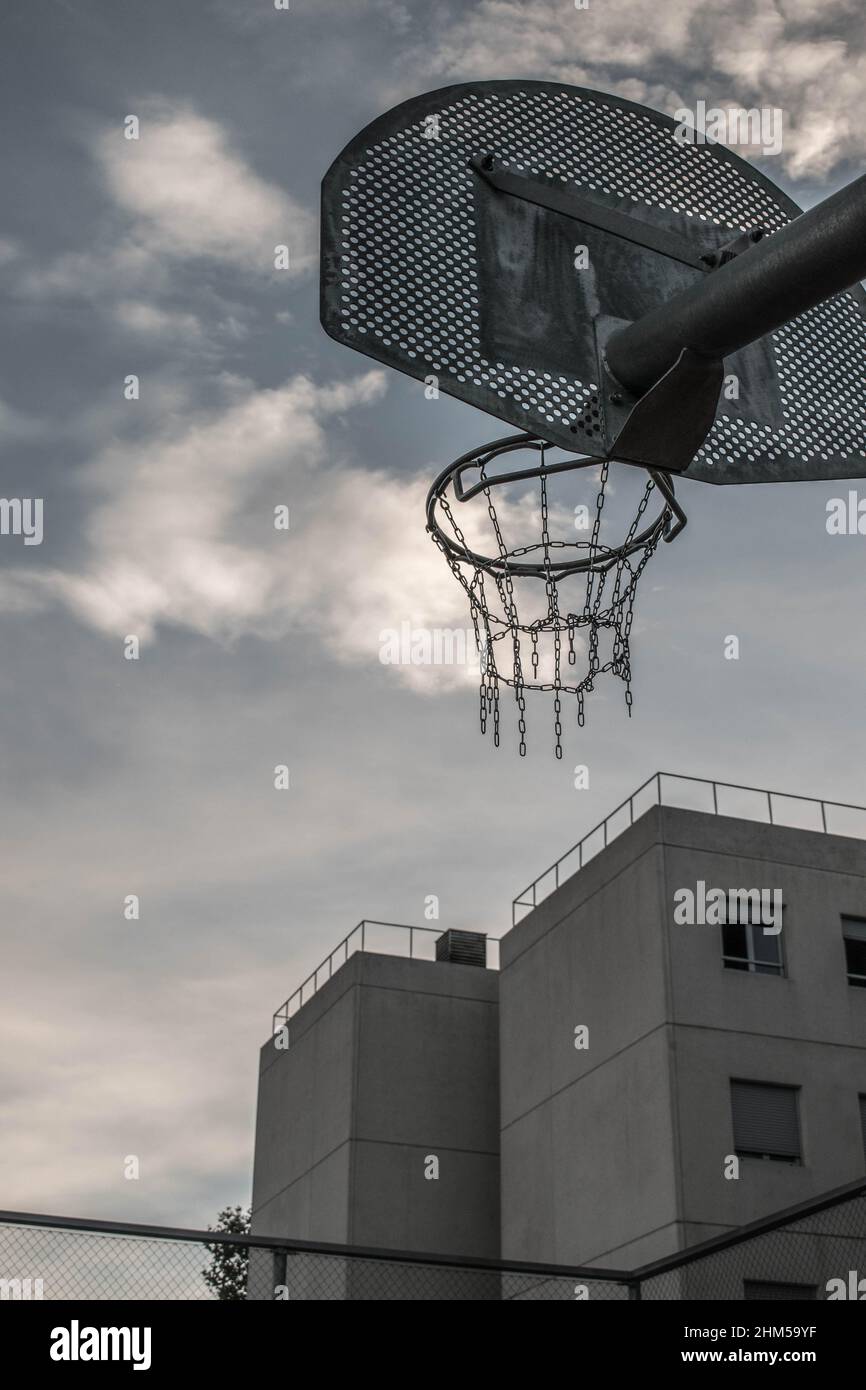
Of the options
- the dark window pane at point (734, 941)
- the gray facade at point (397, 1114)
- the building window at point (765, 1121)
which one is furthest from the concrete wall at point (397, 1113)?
the dark window pane at point (734, 941)

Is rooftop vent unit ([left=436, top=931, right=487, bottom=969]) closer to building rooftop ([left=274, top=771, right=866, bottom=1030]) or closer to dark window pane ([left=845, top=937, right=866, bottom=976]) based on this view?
building rooftop ([left=274, top=771, right=866, bottom=1030])

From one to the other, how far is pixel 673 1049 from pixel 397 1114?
23.1 feet

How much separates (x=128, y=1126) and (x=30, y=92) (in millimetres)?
15097

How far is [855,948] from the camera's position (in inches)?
840

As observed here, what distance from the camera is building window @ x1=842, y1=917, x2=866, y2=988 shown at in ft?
69.2

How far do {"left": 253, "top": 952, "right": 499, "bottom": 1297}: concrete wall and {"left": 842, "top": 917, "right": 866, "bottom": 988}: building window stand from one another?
7.46m

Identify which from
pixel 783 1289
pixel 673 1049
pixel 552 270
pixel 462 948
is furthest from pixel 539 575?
pixel 462 948

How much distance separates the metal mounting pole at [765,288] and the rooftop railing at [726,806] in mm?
17229

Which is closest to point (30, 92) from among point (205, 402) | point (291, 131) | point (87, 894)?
point (205, 402)

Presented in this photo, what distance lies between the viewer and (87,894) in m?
18.9

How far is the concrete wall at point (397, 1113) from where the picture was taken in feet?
79.2

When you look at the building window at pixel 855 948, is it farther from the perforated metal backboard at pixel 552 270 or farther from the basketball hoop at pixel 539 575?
the perforated metal backboard at pixel 552 270

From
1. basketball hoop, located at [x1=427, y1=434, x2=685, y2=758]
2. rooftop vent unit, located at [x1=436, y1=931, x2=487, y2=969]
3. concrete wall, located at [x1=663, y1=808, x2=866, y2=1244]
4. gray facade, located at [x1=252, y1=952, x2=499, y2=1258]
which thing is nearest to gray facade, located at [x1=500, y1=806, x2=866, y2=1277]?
concrete wall, located at [x1=663, y1=808, x2=866, y2=1244]
